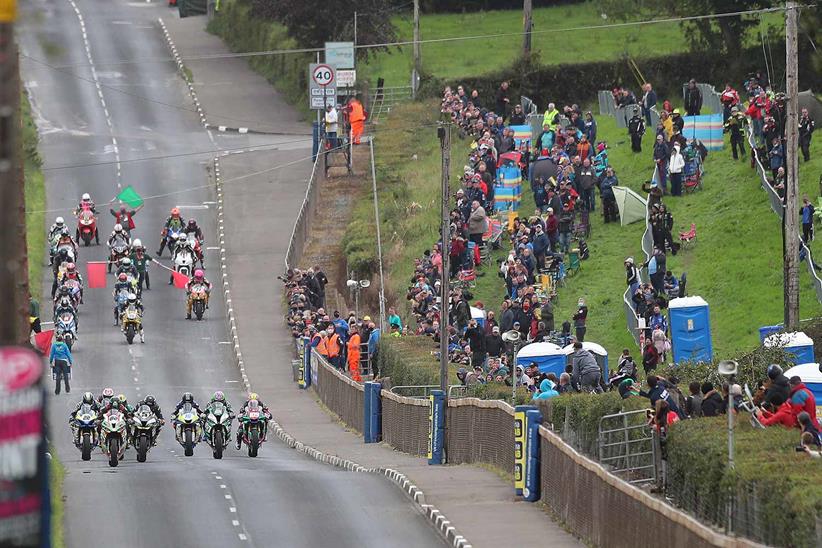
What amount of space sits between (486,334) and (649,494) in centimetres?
1606

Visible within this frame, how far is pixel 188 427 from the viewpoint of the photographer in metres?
36.8

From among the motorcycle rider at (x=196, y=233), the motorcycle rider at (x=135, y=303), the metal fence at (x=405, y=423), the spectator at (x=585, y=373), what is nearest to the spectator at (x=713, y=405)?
the spectator at (x=585, y=373)

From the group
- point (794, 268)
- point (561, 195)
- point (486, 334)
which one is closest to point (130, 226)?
point (561, 195)

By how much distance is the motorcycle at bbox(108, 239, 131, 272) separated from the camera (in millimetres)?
55219

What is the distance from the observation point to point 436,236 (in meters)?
54.7

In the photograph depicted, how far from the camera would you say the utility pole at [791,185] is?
34.8 metres

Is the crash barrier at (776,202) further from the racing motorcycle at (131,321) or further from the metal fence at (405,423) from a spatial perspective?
the racing motorcycle at (131,321)

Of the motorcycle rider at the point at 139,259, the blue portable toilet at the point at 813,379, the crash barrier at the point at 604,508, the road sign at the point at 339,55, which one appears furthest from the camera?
the road sign at the point at 339,55

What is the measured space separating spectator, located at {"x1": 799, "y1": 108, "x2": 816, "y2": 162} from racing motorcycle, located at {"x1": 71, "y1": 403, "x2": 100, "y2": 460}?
63.5ft

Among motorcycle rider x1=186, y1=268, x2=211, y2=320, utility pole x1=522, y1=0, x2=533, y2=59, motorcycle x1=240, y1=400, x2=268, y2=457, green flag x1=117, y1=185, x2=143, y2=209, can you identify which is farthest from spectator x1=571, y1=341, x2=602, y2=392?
utility pole x1=522, y1=0, x2=533, y2=59

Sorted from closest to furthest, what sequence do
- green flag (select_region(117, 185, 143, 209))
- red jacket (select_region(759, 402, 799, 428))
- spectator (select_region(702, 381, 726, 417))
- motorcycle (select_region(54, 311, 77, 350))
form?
red jacket (select_region(759, 402, 799, 428)), spectator (select_region(702, 381, 726, 417)), motorcycle (select_region(54, 311, 77, 350)), green flag (select_region(117, 185, 143, 209))

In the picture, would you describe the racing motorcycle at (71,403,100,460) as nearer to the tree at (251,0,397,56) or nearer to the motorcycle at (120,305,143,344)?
the motorcycle at (120,305,143,344)

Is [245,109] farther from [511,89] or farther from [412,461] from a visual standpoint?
[412,461]

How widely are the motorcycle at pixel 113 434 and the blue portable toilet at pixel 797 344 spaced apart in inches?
478
